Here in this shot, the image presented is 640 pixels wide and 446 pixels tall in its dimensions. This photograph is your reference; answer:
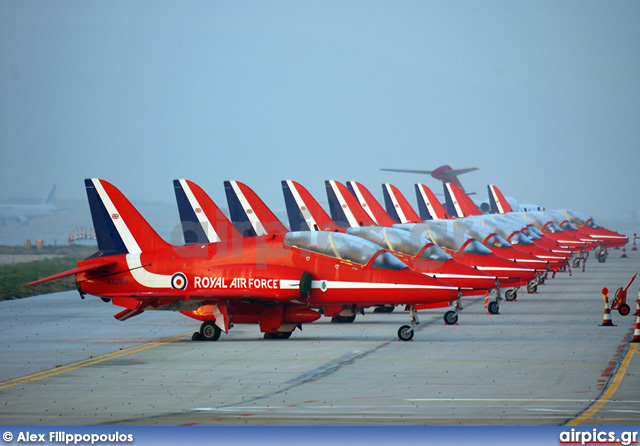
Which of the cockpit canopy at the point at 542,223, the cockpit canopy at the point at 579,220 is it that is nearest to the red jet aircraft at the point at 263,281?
the cockpit canopy at the point at 542,223

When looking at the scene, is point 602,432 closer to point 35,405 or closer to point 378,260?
point 35,405

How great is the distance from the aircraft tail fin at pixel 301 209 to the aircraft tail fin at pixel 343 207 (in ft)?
7.16

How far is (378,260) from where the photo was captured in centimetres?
2091

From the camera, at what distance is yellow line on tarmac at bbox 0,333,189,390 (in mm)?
15625

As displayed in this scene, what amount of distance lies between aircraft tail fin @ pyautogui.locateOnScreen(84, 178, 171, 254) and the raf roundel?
115cm

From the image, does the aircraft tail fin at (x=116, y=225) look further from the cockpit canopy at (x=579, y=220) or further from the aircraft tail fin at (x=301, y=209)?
the cockpit canopy at (x=579, y=220)

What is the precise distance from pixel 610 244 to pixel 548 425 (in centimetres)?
4517

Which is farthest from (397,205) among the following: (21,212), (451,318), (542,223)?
(21,212)

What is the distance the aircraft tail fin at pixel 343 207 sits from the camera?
33.8 meters

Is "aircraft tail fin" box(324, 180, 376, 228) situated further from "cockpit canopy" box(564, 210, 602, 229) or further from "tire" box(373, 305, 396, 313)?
"cockpit canopy" box(564, 210, 602, 229)

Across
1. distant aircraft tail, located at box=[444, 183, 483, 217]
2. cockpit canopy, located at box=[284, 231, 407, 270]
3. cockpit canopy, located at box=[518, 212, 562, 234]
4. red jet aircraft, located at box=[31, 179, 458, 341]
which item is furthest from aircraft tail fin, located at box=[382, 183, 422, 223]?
red jet aircraft, located at box=[31, 179, 458, 341]

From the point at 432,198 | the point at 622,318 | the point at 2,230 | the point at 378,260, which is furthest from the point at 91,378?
the point at 2,230

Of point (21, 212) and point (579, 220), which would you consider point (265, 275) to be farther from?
point (21, 212)

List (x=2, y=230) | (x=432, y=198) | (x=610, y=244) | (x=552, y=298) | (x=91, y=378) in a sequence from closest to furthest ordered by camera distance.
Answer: (x=91, y=378)
(x=552, y=298)
(x=432, y=198)
(x=610, y=244)
(x=2, y=230)
